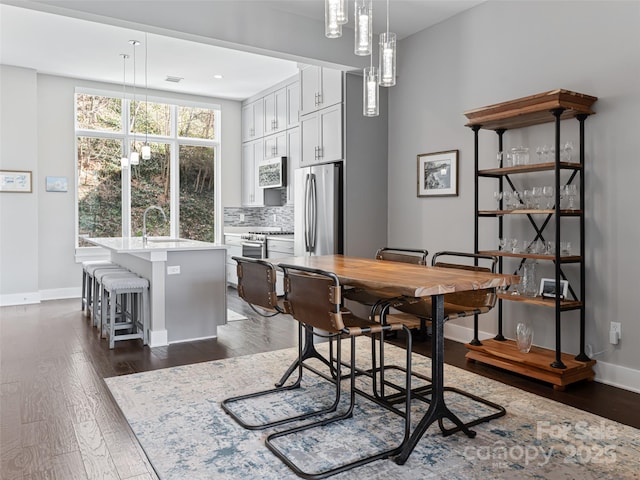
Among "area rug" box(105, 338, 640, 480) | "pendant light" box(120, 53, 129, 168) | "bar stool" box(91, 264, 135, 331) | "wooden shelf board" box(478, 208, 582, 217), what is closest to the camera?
"area rug" box(105, 338, 640, 480)

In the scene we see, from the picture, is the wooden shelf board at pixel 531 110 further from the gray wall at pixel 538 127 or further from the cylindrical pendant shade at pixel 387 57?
the cylindrical pendant shade at pixel 387 57

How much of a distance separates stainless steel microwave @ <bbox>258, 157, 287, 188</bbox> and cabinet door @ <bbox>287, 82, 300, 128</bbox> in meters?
0.51

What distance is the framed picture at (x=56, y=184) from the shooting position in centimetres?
663

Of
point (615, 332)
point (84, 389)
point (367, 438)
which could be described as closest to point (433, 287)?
point (367, 438)

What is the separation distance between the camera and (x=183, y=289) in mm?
4438

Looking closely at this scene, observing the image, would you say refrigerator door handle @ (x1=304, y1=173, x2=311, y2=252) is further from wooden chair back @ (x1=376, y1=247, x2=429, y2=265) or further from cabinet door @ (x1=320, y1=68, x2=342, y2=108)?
wooden chair back @ (x1=376, y1=247, x2=429, y2=265)

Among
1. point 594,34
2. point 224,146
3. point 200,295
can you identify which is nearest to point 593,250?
point 594,34

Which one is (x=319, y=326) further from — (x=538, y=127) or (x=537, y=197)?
(x=538, y=127)

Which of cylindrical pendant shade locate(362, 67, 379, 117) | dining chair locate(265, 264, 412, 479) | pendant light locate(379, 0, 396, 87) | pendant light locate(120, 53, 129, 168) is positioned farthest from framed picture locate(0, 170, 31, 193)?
pendant light locate(379, 0, 396, 87)

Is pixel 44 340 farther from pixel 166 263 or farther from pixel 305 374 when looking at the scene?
pixel 305 374

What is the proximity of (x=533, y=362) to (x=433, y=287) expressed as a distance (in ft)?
5.40

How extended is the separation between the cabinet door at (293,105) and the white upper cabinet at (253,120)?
2.72 ft

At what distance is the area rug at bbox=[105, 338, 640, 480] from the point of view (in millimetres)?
2191

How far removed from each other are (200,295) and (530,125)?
3173 millimetres
